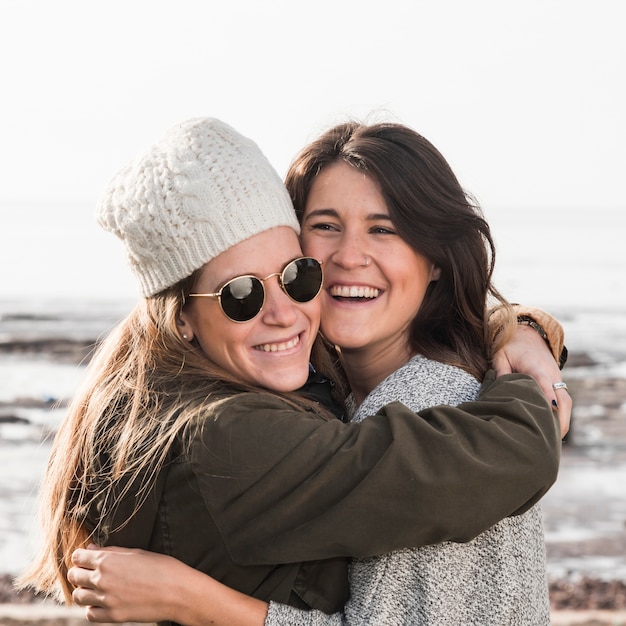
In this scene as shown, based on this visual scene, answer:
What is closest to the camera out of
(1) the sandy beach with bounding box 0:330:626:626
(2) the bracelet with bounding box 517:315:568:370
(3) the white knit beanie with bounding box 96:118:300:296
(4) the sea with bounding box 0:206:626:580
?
(3) the white knit beanie with bounding box 96:118:300:296

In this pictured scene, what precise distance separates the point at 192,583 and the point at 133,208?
45.9 inches

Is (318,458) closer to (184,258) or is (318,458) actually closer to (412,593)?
(412,593)

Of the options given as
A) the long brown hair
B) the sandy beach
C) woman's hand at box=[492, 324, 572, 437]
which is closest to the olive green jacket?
woman's hand at box=[492, 324, 572, 437]

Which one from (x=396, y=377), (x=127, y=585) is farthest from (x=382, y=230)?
(x=127, y=585)

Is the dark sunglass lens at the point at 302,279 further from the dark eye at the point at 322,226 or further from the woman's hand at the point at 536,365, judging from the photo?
the woman's hand at the point at 536,365

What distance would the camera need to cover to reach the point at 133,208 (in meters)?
2.75

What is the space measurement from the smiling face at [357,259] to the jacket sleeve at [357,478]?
81 centimetres

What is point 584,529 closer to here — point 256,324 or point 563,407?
point 563,407

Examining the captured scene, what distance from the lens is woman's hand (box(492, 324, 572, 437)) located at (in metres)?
3.10

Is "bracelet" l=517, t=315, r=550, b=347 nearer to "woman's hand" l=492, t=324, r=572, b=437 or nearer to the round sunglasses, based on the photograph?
"woman's hand" l=492, t=324, r=572, b=437

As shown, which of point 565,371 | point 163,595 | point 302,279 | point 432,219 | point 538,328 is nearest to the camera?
point 163,595

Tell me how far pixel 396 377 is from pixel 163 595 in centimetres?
106

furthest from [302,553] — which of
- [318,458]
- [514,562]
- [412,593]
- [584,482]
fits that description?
[584,482]

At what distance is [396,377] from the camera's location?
3.05 metres
